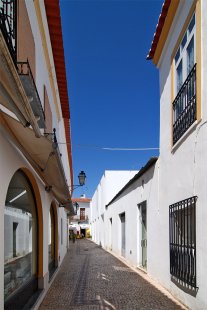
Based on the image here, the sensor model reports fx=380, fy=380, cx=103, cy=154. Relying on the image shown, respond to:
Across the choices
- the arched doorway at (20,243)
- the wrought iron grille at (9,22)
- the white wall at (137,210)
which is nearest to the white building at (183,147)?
the white wall at (137,210)

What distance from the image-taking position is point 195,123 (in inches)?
273

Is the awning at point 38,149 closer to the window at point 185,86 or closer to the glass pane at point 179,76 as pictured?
the window at point 185,86

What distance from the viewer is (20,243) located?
7.32 metres

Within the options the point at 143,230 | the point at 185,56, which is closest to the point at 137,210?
the point at 143,230

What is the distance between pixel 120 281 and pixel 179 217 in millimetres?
4362

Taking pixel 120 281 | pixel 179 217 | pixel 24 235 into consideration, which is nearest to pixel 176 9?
pixel 179 217

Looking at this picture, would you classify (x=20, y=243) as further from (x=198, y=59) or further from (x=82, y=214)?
(x=82, y=214)

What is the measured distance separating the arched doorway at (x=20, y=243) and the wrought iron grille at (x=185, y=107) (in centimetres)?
340

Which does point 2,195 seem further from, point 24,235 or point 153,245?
point 153,245

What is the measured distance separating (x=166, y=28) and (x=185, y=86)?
2.23 meters

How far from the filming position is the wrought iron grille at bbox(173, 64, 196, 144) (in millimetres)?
7272

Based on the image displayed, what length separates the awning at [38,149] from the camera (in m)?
4.85

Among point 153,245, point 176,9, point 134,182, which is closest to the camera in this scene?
point 176,9

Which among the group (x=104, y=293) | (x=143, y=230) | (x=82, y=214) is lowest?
(x=82, y=214)
